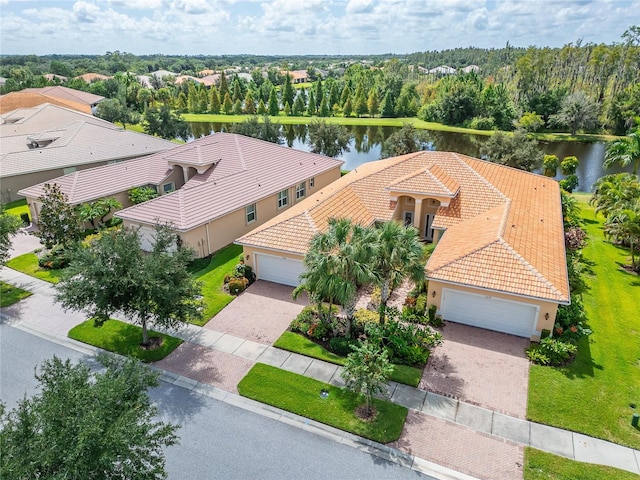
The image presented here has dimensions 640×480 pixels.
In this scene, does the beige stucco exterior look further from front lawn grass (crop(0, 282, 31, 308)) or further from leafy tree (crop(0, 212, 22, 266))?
front lawn grass (crop(0, 282, 31, 308))

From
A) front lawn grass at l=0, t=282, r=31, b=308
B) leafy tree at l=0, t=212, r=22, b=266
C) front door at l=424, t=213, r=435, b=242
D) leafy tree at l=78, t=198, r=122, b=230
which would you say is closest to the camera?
leafy tree at l=0, t=212, r=22, b=266

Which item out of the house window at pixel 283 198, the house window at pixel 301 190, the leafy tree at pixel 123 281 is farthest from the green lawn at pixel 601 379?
the house window at pixel 301 190

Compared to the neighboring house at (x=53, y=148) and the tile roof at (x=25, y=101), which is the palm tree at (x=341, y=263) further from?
the tile roof at (x=25, y=101)

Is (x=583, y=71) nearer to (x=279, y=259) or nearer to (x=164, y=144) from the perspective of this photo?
(x=164, y=144)

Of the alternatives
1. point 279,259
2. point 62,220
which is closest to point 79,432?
point 279,259

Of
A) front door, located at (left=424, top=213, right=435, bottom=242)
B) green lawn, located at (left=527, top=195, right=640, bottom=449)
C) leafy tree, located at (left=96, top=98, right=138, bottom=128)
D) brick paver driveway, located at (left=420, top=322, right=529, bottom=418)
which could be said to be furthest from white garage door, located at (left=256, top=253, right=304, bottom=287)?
leafy tree, located at (left=96, top=98, right=138, bottom=128)

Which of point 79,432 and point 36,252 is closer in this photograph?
point 79,432
